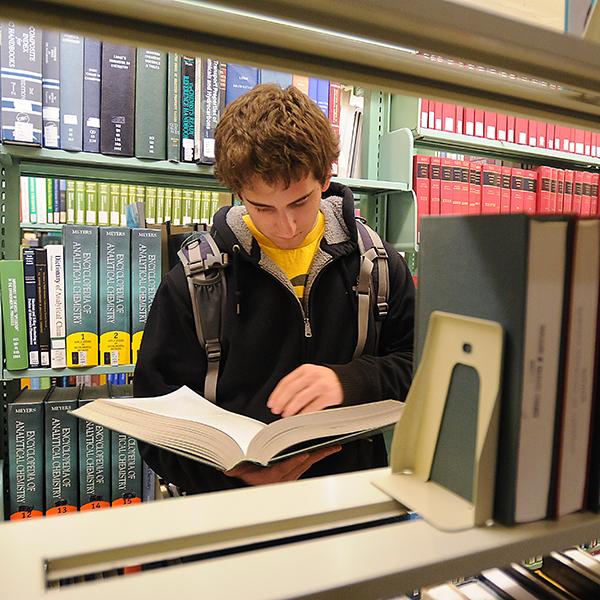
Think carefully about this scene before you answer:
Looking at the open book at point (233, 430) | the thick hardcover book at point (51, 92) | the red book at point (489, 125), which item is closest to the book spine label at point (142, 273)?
the thick hardcover book at point (51, 92)

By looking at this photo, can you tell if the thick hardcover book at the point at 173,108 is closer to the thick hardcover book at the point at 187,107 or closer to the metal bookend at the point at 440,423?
the thick hardcover book at the point at 187,107

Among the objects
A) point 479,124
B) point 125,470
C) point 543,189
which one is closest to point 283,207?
point 125,470

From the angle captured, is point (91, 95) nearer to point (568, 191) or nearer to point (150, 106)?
point (150, 106)

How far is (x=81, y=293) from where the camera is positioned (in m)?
1.58

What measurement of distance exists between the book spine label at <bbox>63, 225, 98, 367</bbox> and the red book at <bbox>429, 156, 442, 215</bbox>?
1.28 m

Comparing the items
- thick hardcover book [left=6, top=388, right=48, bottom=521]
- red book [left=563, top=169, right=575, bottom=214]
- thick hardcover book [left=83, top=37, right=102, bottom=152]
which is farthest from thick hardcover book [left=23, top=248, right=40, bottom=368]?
red book [left=563, top=169, right=575, bottom=214]

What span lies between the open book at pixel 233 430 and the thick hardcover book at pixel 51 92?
108 cm

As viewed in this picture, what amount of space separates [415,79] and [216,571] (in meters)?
0.38

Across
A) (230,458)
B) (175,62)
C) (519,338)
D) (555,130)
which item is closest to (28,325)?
(175,62)

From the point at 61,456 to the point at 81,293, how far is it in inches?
19.1

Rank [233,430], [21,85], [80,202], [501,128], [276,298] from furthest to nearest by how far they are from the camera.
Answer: [501,128]
[80,202]
[21,85]
[276,298]
[233,430]

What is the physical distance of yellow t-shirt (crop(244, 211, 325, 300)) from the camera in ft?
3.74

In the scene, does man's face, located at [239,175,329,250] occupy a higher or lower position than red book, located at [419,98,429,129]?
lower

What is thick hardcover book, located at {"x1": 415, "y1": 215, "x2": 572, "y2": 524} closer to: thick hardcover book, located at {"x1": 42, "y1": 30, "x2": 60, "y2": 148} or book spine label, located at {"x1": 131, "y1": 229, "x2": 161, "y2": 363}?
book spine label, located at {"x1": 131, "y1": 229, "x2": 161, "y2": 363}
